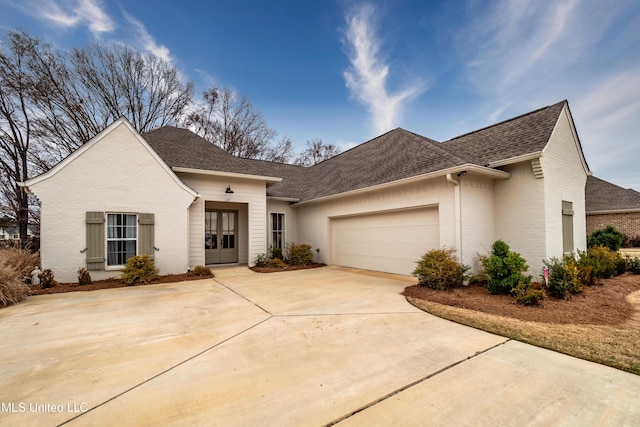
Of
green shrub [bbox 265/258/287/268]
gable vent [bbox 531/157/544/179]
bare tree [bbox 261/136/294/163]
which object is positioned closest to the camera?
gable vent [bbox 531/157/544/179]

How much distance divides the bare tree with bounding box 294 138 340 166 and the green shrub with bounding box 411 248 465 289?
22.0m

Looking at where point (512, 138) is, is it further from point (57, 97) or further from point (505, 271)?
point (57, 97)

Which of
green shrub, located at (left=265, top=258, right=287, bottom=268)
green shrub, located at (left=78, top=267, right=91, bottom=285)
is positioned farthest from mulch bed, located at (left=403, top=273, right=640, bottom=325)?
green shrub, located at (left=78, top=267, right=91, bottom=285)

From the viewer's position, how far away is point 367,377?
273 centimetres

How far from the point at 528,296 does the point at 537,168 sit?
398cm

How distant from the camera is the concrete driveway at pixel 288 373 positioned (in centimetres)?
218

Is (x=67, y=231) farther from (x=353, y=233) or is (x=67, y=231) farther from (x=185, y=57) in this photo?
(x=185, y=57)

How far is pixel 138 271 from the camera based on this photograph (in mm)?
7914

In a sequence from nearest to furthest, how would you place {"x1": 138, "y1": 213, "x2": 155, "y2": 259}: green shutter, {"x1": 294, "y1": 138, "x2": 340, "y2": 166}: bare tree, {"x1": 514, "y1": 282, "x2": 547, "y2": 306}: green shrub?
{"x1": 514, "y1": 282, "x2": 547, "y2": 306}: green shrub → {"x1": 138, "y1": 213, "x2": 155, "y2": 259}: green shutter → {"x1": 294, "y1": 138, "x2": 340, "y2": 166}: bare tree

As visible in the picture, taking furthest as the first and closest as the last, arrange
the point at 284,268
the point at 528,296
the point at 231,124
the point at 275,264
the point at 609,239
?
the point at 231,124, the point at 609,239, the point at 275,264, the point at 284,268, the point at 528,296

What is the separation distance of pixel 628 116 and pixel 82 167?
2032cm

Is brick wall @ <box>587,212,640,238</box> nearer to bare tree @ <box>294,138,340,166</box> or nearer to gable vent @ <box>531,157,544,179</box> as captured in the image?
gable vent @ <box>531,157,544,179</box>

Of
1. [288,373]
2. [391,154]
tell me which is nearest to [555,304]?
[288,373]

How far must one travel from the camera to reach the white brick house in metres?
7.54
